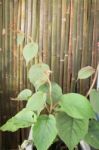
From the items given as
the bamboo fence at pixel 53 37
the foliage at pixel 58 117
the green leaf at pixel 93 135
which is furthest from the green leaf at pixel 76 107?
the bamboo fence at pixel 53 37

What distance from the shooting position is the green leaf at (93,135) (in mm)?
903

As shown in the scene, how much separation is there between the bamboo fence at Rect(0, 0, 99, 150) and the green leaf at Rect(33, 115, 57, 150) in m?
0.81

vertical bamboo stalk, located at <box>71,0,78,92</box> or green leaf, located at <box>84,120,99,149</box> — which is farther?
vertical bamboo stalk, located at <box>71,0,78,92</box>

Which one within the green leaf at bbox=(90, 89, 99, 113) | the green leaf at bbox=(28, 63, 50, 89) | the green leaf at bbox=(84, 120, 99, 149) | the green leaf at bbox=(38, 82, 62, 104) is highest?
the green leaf at bbox=(28, 63, 50, 89)

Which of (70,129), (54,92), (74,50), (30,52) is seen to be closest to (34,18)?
(74,50)

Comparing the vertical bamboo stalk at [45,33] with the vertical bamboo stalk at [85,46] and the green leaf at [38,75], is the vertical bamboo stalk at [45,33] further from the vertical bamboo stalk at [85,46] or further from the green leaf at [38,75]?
the green leaf at [38,75]

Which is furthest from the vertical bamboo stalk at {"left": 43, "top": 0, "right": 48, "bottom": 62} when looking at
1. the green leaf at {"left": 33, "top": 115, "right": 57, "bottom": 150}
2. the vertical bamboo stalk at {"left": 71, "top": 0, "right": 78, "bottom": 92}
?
the green leaf at {"left": 33, "top": 115, "right": 57, "bottom": 150}

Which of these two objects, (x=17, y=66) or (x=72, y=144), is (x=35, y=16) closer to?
(x=17, y=66)

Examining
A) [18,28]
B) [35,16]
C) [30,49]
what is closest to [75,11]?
[35,16]

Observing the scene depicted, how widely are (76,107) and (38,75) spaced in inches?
8.4

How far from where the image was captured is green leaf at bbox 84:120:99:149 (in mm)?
903

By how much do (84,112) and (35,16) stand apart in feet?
3.06

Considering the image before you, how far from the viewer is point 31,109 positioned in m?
0.87

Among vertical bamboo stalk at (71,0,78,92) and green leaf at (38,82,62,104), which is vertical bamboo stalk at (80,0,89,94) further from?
green leaf at (38,82,62,104)
